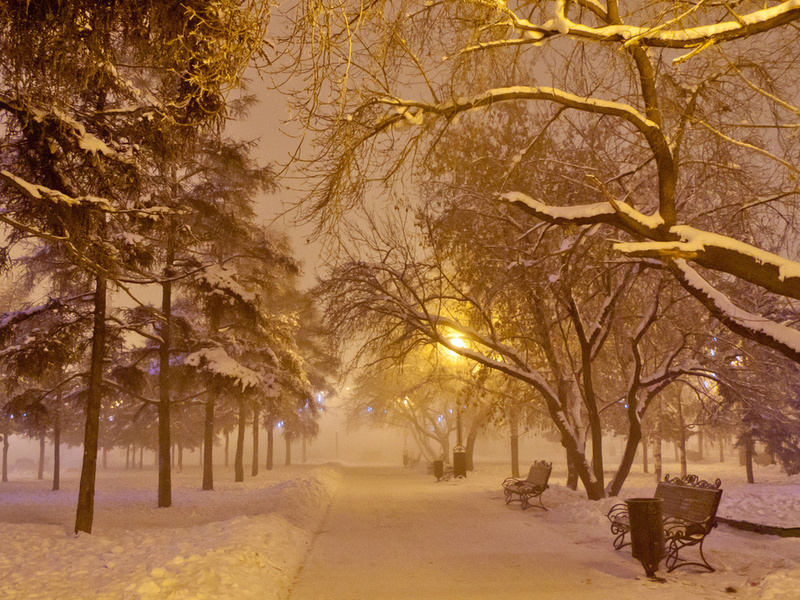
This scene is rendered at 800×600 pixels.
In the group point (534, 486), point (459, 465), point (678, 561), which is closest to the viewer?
point (678, 561)

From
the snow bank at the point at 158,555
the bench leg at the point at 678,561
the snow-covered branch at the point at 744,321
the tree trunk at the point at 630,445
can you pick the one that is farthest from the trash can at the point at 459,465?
the snow-covered branch at the point at 744,321

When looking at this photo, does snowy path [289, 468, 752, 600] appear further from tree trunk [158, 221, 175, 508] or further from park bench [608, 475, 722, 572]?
tree trunk [158, 221, 175, 508]

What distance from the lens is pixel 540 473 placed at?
50.9ft

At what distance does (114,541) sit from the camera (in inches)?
399

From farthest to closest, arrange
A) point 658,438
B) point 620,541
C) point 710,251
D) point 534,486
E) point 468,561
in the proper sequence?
point 658,438 → point 534,486 → point 620,541 → point 468,561 → point 710,251

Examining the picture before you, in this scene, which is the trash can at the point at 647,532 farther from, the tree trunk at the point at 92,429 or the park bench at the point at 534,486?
the tree trunk at the point at 92,429

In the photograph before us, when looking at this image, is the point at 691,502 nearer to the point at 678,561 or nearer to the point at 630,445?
the point at 678,561

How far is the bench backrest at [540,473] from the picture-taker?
598 inches

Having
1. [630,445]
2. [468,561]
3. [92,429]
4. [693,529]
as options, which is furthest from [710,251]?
[92,429]

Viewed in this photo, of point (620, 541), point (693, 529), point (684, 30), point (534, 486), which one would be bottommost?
point (620, 541)

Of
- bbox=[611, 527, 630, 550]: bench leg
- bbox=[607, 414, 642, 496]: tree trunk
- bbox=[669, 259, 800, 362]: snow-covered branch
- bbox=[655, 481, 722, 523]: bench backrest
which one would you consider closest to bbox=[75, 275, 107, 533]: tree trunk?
bbox=[611, 527, 630, 550]: bench leg

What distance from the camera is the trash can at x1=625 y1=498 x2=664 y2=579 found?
295 inches

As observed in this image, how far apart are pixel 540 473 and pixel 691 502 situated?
7.16 meters

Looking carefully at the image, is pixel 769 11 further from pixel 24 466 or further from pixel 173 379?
pixel 24 466
